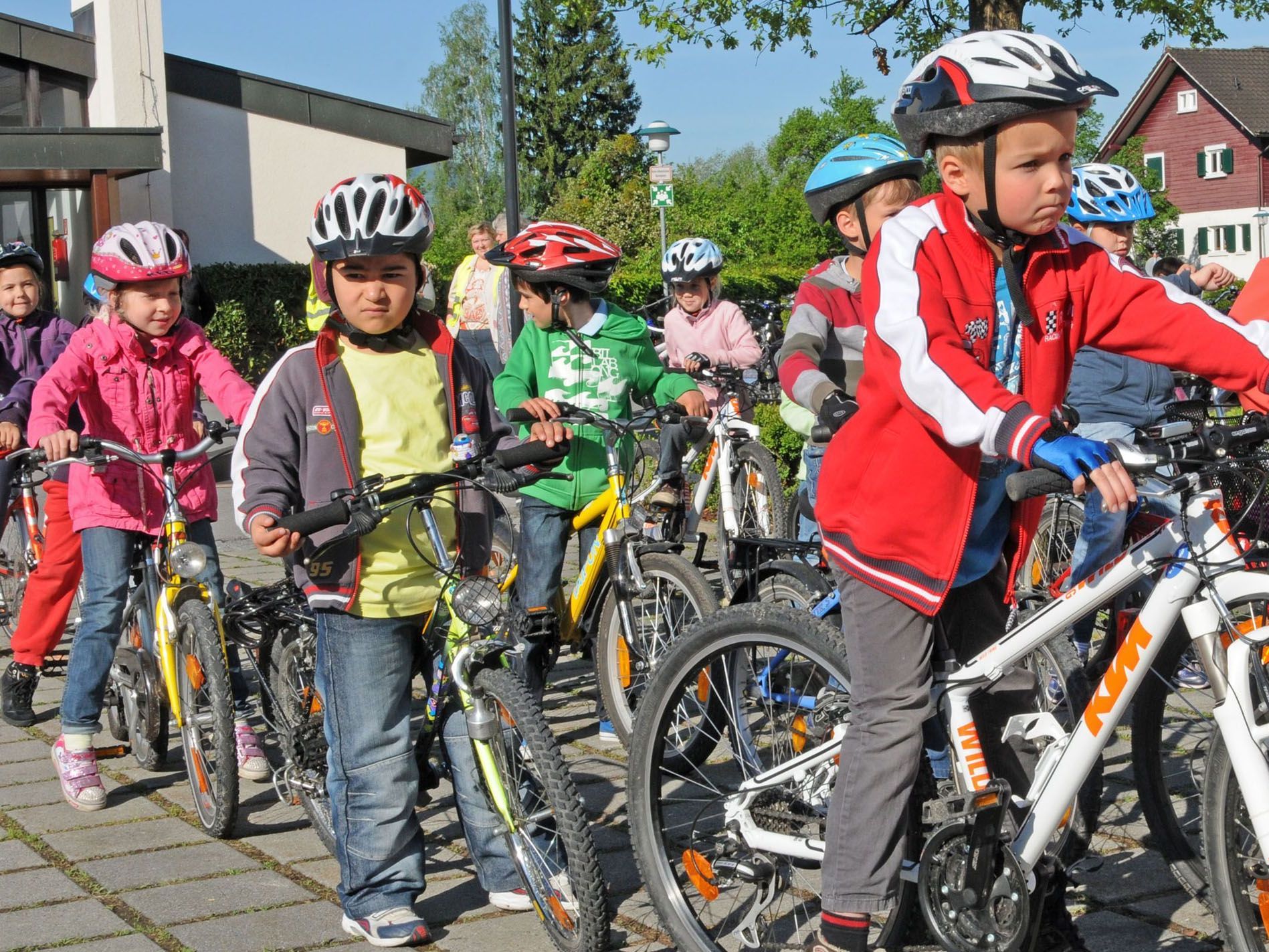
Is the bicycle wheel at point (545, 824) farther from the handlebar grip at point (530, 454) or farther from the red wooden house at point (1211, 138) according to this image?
the red wooden house at point (1211, 138)

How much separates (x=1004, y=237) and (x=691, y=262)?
739 centimetres

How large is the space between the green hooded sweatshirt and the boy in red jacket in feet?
8.56

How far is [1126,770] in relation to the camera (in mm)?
5160

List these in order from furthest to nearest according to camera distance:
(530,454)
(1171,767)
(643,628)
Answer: (643,628), (530,454), (1171,767)

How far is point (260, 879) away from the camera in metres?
4.68

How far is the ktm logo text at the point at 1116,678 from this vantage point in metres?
3.11

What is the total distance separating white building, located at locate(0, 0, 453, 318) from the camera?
18.7 meters

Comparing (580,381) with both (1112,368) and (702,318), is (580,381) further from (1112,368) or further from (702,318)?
(702,318)

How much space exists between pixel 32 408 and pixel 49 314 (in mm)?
2586

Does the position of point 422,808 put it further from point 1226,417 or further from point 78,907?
point 1226,417

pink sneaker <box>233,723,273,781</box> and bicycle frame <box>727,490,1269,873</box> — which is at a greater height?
bicycle frame <box>727,490,1269,873</box>

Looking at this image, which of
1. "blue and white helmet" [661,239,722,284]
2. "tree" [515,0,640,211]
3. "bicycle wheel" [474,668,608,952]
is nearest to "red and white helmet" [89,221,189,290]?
"bicycle wheel" [474,668,608,952]

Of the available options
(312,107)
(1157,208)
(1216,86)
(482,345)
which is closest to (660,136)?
(312,107)

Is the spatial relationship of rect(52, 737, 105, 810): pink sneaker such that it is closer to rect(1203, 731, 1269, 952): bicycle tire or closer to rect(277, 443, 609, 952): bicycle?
rect(277, 443, 609, 952): bicycle
